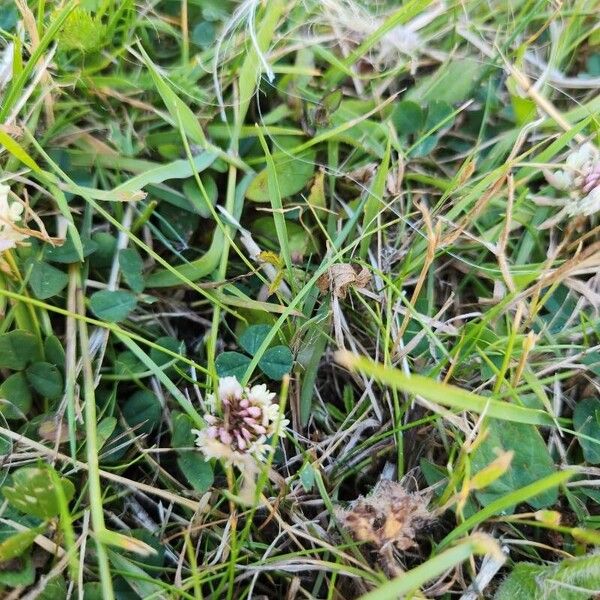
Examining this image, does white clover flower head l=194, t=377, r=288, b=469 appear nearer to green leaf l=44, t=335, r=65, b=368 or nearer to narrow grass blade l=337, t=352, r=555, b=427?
narrow grass blade l=337, t=352, r=555, b=427

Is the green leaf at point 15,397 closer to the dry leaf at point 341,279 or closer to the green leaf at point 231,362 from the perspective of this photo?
the green leaf at point 231,362

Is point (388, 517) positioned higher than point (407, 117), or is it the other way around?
point (407, 117)

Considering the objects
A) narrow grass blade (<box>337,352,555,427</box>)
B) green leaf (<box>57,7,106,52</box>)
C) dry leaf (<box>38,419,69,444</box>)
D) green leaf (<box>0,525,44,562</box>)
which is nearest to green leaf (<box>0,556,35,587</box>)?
green leaf (<box>0,525,44,562</box>)

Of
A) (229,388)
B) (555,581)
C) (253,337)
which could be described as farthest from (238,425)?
(555,581)

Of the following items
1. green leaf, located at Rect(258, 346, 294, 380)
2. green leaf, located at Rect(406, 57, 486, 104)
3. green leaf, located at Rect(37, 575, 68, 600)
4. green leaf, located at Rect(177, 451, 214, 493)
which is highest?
green leaf, located at Rect(406, 57, 486, 104)

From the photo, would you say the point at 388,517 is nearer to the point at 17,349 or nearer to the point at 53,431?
the point at 53,431

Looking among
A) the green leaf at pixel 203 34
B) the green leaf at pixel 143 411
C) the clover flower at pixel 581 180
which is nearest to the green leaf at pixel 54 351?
Answer: the green leaf at pixel 143 411
